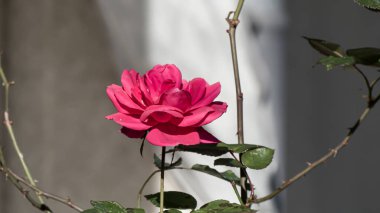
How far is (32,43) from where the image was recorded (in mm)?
1985

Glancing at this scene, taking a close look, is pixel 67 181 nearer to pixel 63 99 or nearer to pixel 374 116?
pixel 63 99

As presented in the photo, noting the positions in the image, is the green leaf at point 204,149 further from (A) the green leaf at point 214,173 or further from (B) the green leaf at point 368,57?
(B) the green leaf at point 368,57

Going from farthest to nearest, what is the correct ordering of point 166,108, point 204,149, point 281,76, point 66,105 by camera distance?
1. point 66,105
2. point 281,76
3. point 204,149
4. point 166,108

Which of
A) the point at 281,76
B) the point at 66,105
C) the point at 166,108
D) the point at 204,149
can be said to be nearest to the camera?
the point at 166,108

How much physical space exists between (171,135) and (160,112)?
1.0 inches

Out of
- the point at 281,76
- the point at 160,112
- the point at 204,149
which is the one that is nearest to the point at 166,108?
the point at 160,112

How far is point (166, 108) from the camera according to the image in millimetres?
646

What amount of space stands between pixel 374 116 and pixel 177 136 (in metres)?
0.78

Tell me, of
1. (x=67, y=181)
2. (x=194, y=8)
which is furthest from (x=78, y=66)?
(x=194, y=8)

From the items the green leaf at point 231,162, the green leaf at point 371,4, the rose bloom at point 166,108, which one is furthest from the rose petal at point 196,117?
the green leaf at point 371,4

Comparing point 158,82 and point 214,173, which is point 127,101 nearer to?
point 158,82

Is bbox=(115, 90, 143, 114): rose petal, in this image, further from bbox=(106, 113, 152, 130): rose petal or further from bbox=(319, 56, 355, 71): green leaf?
bbox=(319, 56, 355, 71): green leaf

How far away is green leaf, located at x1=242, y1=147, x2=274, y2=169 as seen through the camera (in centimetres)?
73

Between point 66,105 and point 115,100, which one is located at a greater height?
point 66,105
